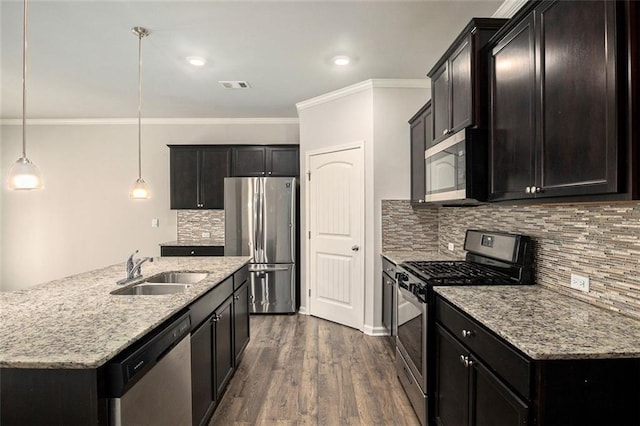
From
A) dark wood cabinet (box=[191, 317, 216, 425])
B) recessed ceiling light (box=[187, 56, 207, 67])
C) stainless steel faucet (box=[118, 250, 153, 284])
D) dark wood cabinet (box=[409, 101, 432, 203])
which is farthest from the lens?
recessed ceiling light (box=[187, 56, 207, 67])

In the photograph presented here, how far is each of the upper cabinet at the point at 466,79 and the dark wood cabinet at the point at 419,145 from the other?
601 mm

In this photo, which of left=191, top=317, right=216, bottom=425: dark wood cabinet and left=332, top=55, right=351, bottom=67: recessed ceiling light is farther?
left=332, top=55, right=351, bottom=67: recessed ceiling light

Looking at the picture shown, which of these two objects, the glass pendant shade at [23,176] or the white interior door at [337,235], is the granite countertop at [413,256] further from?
the glass pendant shade at [23,176]

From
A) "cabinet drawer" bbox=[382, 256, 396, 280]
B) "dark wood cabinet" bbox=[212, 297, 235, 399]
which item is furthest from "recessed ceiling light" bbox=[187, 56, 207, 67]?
"cabinet drawer" bbox=[382, 256, 396, 280]

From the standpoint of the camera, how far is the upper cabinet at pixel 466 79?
1996 millimetres

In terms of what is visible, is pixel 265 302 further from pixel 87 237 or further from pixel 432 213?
pixel 87 237

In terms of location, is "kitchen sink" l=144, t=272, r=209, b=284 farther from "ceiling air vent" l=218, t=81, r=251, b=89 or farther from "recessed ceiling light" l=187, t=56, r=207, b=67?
"ceiling air vent" l=218, t=81, r=251, b=89

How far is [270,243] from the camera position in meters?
4.53

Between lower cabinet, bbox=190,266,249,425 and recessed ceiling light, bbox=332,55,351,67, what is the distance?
2.10m

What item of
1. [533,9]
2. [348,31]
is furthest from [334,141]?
[533,9]

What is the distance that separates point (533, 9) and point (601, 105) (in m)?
0.67

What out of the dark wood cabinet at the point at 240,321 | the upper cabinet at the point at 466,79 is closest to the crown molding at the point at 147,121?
the dark wood cabinet at the point at 240,321

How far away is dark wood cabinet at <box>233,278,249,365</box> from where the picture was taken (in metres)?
2.76

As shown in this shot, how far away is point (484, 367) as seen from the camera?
1.44 m
